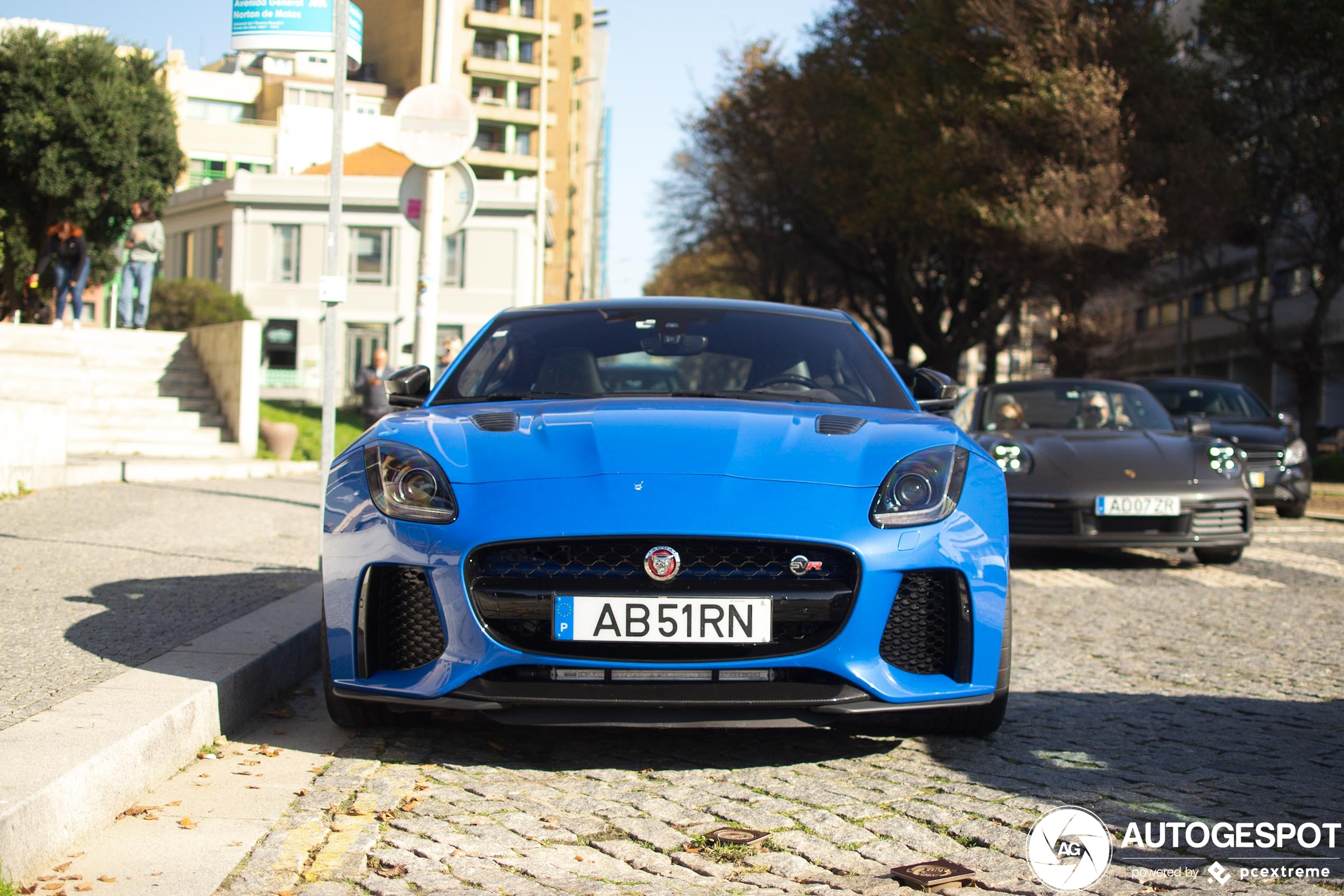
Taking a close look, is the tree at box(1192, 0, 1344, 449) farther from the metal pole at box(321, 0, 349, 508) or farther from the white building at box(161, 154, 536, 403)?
the white building at box(161, 154, 536, 403)

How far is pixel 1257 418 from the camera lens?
14422 mm

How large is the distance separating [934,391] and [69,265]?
55.3 ft

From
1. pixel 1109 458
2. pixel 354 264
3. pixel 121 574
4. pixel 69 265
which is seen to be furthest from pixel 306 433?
pixel 354 264

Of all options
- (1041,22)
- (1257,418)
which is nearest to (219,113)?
(1041,22)

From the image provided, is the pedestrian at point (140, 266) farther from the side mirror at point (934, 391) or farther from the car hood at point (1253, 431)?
the side mirror at point (934, 391)

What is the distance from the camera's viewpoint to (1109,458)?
906 centimetres

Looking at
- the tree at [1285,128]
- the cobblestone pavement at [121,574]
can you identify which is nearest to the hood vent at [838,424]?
the cobblestone pavement at [121,574]

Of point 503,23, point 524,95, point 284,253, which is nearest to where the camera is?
point 284,253

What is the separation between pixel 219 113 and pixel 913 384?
231 ft

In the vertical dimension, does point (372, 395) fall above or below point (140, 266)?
below

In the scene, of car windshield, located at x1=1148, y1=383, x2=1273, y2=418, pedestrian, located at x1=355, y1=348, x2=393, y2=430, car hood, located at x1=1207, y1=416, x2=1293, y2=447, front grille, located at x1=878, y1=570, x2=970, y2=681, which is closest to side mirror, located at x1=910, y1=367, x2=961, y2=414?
front grille, located at x1=878, y1=570, x2=970, y2=681

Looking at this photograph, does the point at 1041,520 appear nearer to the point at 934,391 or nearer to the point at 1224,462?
the point at 1224,462

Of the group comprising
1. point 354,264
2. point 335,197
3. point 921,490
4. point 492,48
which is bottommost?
point 921,490

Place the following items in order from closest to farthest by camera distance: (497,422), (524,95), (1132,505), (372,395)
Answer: (497,422)
(1132,505)
(372,395)
(524,95)
